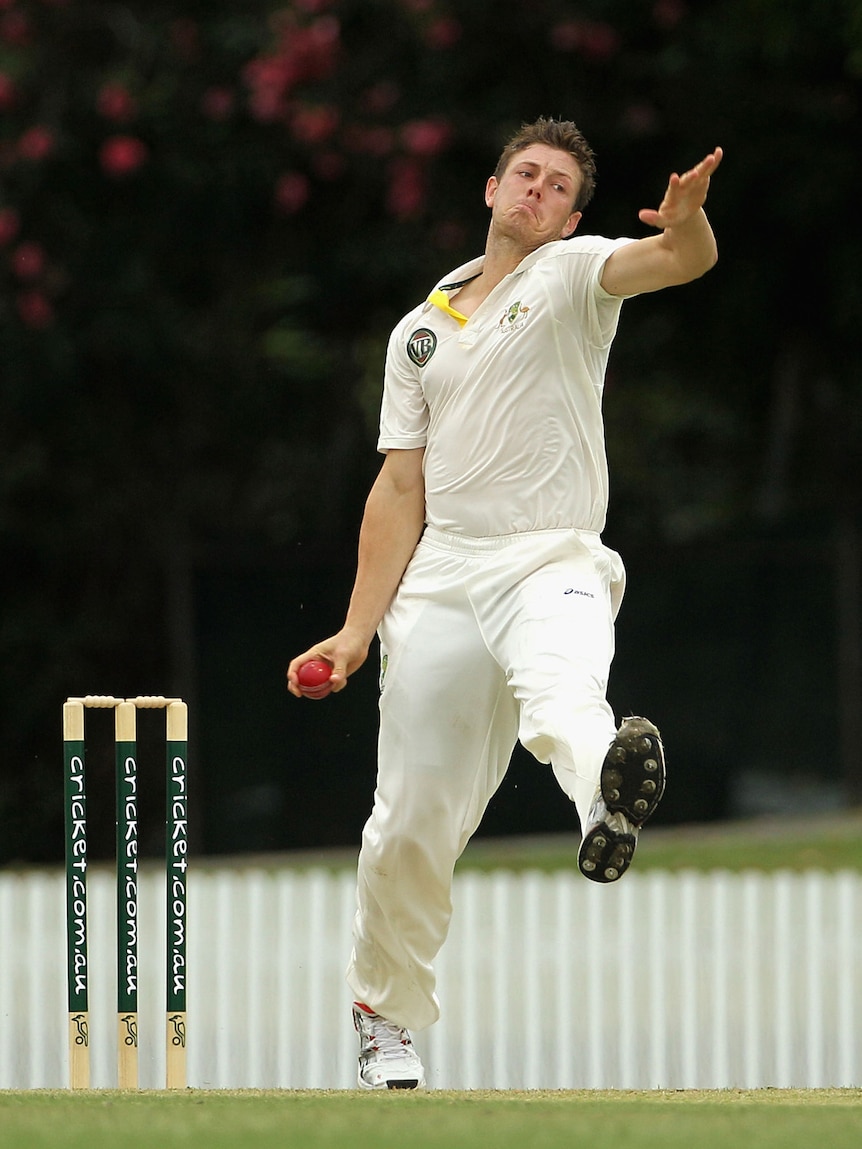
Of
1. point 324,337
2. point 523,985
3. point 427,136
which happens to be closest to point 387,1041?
point 523,985

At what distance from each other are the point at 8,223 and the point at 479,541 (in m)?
7.20

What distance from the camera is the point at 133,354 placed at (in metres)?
11.8

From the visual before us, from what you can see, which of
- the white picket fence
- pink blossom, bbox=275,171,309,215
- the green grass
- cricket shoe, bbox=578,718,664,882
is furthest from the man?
pink blossom, bbox=275,171,309,215

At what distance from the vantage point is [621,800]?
370 centimetres

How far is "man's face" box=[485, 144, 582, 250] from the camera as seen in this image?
4371 millimetres

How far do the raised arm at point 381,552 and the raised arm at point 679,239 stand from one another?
28.8 inches

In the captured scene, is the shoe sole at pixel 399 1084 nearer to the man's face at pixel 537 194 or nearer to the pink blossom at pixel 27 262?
the man's face at pixel 537 194

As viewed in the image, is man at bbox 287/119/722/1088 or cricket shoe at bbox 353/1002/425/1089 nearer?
man at bbox 287/119/722/1088

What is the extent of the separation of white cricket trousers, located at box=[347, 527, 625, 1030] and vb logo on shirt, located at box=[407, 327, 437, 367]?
0.39m

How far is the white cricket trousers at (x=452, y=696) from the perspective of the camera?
4055 mm

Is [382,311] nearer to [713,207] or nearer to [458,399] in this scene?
[713,207]

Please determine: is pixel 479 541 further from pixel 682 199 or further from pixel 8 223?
pixel 8 223

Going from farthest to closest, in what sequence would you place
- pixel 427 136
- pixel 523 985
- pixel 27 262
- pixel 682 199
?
pixel 27 262 → pixel 427 136 → pixel 523 985 → pixel 682 199

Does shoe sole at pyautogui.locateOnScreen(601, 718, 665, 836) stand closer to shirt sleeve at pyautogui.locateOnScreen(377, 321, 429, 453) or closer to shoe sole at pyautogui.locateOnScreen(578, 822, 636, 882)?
shoe sole at pyautogui.locateOnScreen(578, 822, 636, 882)
